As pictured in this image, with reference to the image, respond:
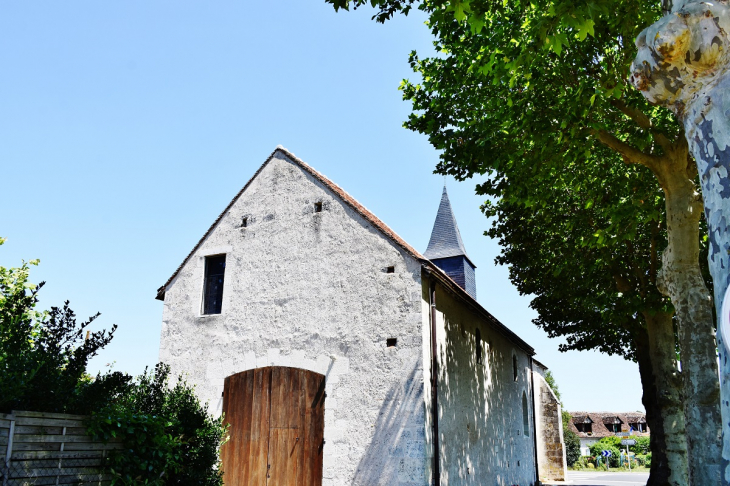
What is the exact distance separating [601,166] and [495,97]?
3316 millimetres

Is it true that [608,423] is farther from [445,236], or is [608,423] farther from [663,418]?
[663,418]

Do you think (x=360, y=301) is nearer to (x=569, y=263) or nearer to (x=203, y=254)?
(x=203, y=254)

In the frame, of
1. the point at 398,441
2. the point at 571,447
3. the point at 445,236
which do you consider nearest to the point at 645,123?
the point at 398,441

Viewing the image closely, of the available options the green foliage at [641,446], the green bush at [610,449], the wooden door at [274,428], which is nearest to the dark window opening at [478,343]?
the wooden door at [274,428]

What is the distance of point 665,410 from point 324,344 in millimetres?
8367

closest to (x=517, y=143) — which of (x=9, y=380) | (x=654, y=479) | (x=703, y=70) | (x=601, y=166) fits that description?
(x=601, y=166)

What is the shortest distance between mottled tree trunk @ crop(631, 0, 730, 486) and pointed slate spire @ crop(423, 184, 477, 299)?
20.7 m

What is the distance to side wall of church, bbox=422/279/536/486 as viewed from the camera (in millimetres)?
11672

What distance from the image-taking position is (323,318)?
11945mm

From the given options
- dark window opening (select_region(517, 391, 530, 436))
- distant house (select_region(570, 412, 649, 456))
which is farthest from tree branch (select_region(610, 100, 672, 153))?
distant house (select_region(570, 412, 649, 456))

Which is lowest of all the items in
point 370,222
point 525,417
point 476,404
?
point 525,417

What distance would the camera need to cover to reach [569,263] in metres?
14.5

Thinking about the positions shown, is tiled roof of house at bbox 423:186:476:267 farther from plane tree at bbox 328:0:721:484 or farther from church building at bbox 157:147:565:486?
plane tree at bbox 328:0:721:484

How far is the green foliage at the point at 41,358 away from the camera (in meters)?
6.48
